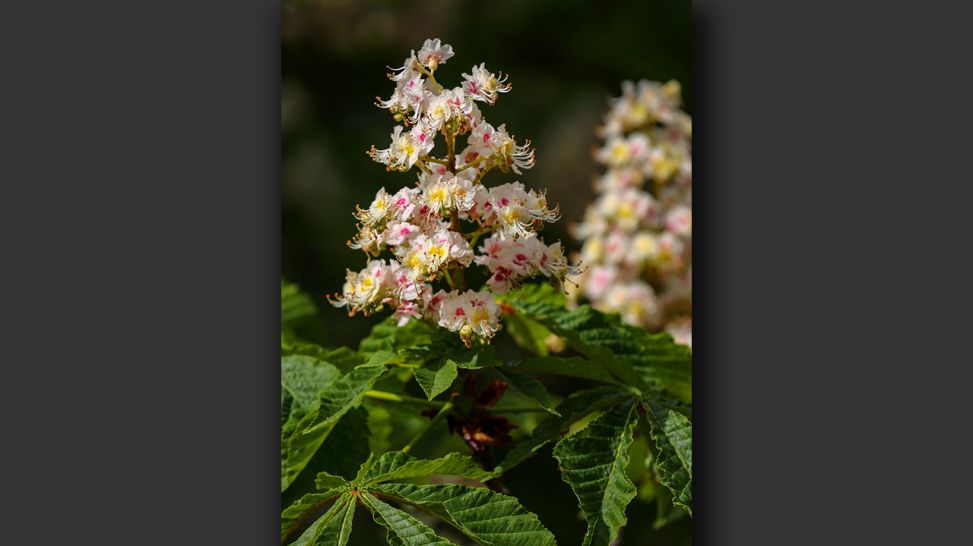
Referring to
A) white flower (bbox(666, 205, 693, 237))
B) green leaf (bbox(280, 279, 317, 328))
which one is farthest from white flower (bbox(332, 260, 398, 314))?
white flower (bbox(666, 205, 693, 237))

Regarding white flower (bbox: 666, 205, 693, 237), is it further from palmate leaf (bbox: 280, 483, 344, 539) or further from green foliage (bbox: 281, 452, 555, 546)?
palmate leaf (bbox: 280, 483, 344, 539)

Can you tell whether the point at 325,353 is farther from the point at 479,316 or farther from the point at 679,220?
the point at 679,220

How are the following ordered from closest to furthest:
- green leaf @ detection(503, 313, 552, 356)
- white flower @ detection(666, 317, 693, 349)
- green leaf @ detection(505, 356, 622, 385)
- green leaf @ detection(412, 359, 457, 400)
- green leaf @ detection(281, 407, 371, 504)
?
green leaf @ detection(412, 359, 457, 400), green leaf @ detection(505, 356, 622, 385), green leaf @ detection(281, 407, 371, 504), green leaf @ detection(503, 313, 552, 356), white flower @ detection(666, 317, 693, 349)

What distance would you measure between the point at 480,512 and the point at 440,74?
0.73m

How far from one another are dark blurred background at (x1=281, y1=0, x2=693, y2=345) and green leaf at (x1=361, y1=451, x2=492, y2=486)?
510 millimetres

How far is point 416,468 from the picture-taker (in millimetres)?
1272

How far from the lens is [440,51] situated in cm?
138

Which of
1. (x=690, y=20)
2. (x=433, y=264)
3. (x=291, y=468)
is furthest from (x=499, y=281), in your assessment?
(x=690, y=20)

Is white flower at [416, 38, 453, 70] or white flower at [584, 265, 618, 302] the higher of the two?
white flower at [416, 38, 453, 70]

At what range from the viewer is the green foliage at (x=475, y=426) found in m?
1.27

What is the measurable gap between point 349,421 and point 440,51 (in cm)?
56

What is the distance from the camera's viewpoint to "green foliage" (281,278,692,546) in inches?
50.0

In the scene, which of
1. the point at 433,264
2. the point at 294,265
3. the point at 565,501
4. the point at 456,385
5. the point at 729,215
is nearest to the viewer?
the point at 433,264

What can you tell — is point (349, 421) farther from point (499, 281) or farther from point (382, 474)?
point (499, 281)
